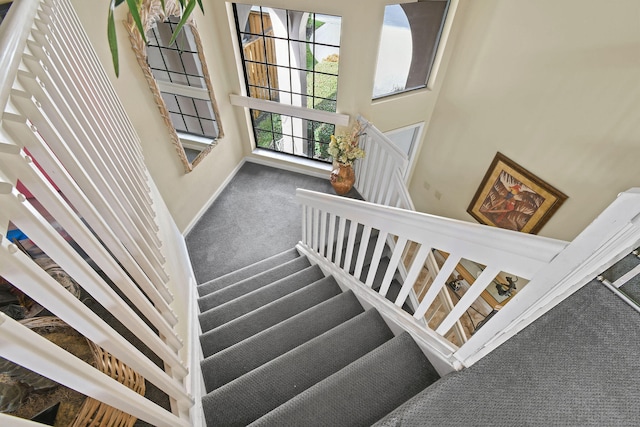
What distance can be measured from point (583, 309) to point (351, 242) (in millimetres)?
1218

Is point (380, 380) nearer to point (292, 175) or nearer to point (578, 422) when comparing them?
point (578, 422)

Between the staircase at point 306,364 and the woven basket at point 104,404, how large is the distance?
1.67ft

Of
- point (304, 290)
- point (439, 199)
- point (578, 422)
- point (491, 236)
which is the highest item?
point (491, 236)

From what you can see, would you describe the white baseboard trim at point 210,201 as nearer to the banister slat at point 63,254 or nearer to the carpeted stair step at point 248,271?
the carpeted stair step at point 248,271

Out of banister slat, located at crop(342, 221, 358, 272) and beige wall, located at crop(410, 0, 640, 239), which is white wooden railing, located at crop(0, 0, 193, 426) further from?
beige wall, located at crop(410, 0, 640, 239)

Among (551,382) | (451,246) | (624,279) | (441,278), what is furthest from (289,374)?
(624,279)

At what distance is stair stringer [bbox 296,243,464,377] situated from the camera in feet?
4.33

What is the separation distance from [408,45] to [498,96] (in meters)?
1.19

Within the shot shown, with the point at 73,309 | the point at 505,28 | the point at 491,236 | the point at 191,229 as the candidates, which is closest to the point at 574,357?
the point at 491,236

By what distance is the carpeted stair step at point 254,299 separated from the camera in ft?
7.27

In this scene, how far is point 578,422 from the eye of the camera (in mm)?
1084

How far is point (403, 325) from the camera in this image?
159 centimetres

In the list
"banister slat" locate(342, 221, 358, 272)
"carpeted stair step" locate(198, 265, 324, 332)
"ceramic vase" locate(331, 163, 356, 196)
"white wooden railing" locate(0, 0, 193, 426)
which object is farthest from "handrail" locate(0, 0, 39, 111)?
"ceramic vase" locate(331, 163, 356, 196)

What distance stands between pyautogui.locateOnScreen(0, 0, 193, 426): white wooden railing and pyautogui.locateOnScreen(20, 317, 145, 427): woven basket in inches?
4.0
